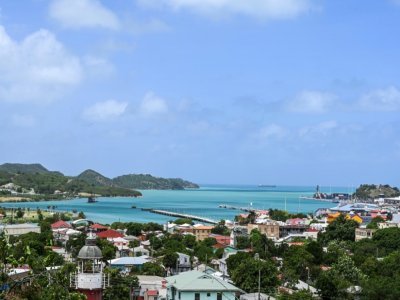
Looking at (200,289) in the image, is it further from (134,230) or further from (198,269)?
(134,230)

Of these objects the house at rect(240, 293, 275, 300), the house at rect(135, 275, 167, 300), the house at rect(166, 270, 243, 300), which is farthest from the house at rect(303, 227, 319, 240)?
the house at rect(166, 270, 243, 300)

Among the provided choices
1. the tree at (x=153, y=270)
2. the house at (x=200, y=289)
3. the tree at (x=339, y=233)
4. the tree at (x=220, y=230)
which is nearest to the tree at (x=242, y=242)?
the tree at (x=339, y=233)

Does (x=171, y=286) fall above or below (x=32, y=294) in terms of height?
below

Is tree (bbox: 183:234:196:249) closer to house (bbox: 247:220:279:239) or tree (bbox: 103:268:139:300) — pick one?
house (bbox: 247:220:279:239)

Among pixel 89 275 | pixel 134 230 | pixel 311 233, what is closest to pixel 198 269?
pixel 89 275

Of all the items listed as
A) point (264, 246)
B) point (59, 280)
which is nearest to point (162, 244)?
point (264, 246)

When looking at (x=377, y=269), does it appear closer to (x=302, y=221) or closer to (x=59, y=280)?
(x=59, y=280)
